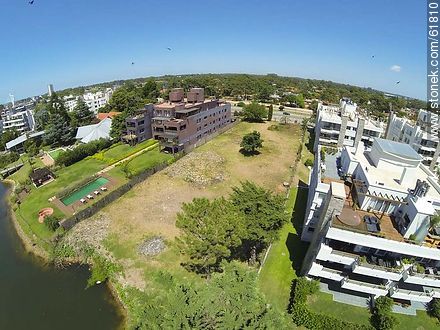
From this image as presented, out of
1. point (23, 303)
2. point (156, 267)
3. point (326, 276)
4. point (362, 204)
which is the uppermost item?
point (362, 204)

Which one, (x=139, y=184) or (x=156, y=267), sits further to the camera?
(x=139, y=184)

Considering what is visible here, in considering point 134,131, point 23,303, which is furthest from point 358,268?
point 134,131

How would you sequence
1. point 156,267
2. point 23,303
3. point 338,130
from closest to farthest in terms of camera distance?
1. point 23,303
2. point 156,267
3. point 338,130

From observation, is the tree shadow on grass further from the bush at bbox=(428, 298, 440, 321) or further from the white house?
the white house

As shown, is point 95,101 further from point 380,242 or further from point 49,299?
point 380,242

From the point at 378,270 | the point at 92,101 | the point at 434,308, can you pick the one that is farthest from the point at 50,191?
the point at 92,101

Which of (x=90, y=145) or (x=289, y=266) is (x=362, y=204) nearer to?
(x=289, y=266)

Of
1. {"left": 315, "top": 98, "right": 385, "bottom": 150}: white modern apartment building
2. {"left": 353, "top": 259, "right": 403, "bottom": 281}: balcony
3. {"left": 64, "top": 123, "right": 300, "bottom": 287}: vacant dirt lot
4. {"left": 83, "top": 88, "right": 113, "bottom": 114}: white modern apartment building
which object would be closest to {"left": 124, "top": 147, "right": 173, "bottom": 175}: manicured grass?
{"left": 64, "top": 123, "right": 300, "bottom": 287}: vacant dirt lot
